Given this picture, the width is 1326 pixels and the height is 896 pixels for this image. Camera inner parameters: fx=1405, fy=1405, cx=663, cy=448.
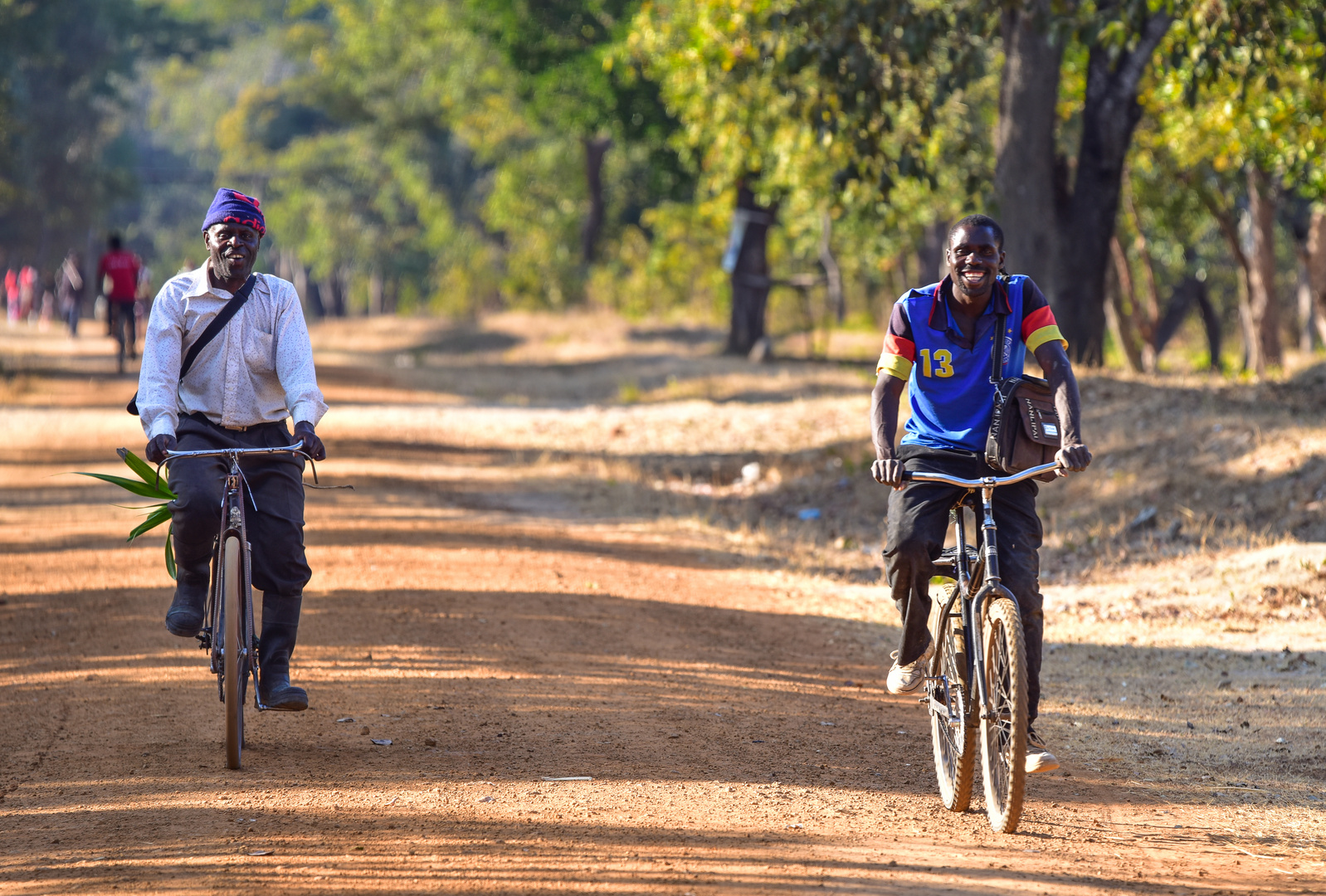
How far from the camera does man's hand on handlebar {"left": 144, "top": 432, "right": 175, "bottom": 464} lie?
5.16 m

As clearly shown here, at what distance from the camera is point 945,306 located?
5.06 m

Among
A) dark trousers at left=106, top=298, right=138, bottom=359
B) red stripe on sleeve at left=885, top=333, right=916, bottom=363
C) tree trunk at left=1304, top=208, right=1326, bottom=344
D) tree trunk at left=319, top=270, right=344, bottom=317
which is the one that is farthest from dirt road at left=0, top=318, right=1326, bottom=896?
tree trunk at left=319, top=270, right=344, bottom=317

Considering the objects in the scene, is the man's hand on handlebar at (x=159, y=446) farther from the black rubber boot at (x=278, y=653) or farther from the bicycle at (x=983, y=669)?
the bicycle at (x=983, y=669)

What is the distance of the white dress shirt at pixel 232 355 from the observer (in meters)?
5.40

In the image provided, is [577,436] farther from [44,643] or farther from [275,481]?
[275,481]

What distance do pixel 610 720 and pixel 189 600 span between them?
1.88 metres

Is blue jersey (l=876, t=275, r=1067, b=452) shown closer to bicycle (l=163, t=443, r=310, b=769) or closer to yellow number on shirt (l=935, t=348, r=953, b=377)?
yellow number on shirt (l=935, t=348, r=953, b=377)

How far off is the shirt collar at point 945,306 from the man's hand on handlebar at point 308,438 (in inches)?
91.2

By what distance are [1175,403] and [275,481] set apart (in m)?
10.5

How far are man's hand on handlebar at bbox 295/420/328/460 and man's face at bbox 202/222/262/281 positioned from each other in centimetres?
70

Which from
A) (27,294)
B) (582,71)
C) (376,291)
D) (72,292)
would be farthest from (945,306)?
(376,291)

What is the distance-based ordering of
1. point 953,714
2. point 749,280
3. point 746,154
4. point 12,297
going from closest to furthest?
point 953,714 < point 746,154 < point 749,280 < point 12,297

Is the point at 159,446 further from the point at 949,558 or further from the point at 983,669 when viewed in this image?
the point at 983,669

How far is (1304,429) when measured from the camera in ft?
39.1
